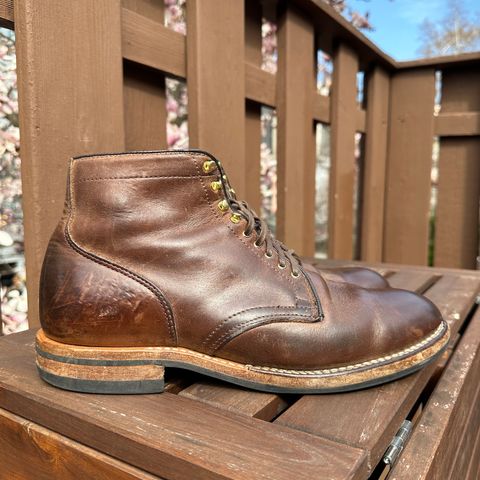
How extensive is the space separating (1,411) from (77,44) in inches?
28.2

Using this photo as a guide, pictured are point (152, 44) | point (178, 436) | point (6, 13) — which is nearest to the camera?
point (178, 436)

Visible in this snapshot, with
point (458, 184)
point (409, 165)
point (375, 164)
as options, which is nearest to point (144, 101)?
point (375, 164)

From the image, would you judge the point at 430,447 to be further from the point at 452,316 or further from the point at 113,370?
the point at 452,316

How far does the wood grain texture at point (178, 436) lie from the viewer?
48 centimetres

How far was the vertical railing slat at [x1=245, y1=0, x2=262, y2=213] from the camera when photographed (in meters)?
1.64

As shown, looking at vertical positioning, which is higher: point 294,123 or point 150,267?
point 294,123

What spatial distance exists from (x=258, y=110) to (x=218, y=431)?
4.45ft

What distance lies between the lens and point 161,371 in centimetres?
66

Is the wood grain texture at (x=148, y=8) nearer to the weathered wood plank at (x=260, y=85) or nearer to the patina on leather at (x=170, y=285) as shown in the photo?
the weathered wood plank at (x=260, y=85)

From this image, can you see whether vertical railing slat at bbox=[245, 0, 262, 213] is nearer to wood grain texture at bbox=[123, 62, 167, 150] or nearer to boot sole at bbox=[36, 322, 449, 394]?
wood grain texture at bbox=[123, 62, 167, 150]

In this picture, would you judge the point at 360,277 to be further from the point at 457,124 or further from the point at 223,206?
the point at 457,124

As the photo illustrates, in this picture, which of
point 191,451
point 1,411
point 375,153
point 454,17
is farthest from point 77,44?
point 454,17

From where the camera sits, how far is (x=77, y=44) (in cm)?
97

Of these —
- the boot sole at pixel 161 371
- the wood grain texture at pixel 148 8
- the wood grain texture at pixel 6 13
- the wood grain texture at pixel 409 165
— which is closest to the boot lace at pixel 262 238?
the boot sole at pixel 161 371
